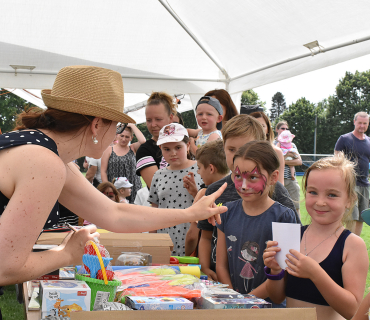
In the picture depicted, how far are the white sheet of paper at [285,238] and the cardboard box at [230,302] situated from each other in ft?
0.98

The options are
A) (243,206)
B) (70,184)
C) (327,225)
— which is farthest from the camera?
(243,206)

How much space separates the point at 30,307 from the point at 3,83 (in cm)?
423

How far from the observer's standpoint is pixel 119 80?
5.26 feet

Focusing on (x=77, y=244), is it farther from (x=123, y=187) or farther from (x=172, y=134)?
(x=123, y=187)

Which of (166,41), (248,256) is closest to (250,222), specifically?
(248,256)

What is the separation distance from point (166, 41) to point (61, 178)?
429 cm

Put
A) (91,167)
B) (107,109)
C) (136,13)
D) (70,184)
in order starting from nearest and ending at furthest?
1. (107,109)
2. (70,184)
3. (136,13)
4. (91,167)

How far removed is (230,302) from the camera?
127 cm

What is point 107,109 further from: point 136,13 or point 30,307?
point 136,13

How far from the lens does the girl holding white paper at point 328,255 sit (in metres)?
1.64

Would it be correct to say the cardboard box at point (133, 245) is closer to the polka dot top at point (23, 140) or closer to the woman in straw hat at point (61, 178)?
the woman in straw hat at point (61, 178)

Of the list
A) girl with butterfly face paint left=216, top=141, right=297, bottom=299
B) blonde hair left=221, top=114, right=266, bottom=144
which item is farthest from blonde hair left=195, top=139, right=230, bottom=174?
girl with butterfly face paint left=216, top=141, right=297, bottom=299

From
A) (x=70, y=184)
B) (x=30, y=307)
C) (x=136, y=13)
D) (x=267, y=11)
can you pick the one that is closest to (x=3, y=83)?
(x=136, y=13)

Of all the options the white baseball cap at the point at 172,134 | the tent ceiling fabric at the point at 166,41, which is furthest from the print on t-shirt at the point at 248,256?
the tent ceiling fabric at the point at 166,41
